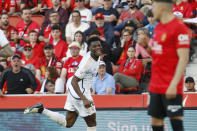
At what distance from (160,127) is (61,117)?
299cm

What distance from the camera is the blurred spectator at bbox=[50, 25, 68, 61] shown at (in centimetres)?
1270

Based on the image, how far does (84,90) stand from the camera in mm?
8648

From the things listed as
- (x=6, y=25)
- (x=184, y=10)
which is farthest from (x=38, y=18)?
(x=184, y=10)

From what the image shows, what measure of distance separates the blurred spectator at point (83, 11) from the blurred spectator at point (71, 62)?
6.52 ft

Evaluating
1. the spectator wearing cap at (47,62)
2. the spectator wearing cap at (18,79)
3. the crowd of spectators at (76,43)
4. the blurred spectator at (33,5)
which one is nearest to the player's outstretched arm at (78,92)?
the crowd of spectators at (76,43)

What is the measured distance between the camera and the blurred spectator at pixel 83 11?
531 inches

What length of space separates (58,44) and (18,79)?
205cm

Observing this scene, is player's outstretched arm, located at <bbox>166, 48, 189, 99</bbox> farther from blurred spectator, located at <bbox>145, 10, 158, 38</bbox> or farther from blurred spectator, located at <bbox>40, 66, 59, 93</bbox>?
blurred spectator, located at <bbox>40, 66, 59, 93</bbox>

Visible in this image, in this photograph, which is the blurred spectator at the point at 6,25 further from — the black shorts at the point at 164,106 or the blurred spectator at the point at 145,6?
the black shorts at the point at 164,106

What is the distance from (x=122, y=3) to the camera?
14086 mm

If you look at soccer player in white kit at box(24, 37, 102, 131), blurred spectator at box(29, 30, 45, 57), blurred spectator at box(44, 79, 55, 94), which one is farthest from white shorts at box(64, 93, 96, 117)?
blurred spectator at box(29, 30, 45, 57)

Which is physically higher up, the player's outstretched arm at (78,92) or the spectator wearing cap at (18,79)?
the player's outstretched arm at (78,92)

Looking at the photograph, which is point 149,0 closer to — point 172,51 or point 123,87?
point 123,87

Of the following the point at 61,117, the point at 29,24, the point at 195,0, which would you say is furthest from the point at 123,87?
the point at 29,24
